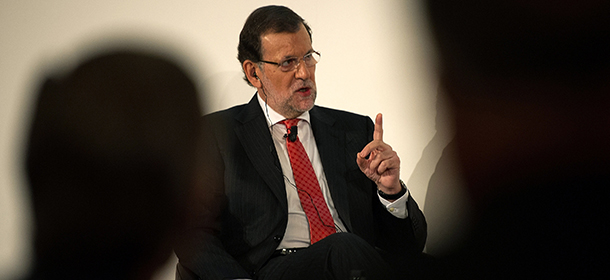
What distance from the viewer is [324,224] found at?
1.57 m

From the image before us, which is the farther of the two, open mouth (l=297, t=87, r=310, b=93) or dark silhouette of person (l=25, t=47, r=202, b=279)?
open mouth (l=297, t=87, r=310, b=93)

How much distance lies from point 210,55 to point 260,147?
19.8 inches

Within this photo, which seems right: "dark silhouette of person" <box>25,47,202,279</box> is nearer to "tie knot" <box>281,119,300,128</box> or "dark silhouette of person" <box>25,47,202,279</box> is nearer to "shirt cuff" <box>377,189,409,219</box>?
"tie knot" <box>281,119,300,128</box>

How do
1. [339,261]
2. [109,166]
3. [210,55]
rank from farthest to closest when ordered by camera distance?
[210,55] < [109,166] < [339,261]

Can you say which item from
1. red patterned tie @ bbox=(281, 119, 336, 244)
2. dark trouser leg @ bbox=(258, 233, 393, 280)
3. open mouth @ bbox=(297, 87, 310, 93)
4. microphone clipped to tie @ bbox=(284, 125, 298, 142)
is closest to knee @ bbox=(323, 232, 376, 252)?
dark trouser leg @ bbox=(258, 233, 393, 280)

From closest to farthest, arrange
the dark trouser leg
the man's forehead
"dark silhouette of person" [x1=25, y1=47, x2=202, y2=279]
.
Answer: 1. the dark trouser leg
2. "dark silhouette of person" [x1=25, y1=47, x2=202, y2=279]
3. the man's forehead

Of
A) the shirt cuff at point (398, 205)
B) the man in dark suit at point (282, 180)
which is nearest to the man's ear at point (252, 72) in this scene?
the man in dark suit at point (282, 180)

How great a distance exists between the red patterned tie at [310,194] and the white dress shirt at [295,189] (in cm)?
2

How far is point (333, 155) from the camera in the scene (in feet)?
5.50

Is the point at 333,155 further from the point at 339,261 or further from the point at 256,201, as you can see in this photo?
the point at 339,261

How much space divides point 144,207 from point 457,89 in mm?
1372

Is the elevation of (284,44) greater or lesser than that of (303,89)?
greater

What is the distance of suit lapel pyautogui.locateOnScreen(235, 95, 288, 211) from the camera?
1558 millimetres

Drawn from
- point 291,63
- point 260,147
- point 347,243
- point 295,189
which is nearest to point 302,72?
point 291,63
